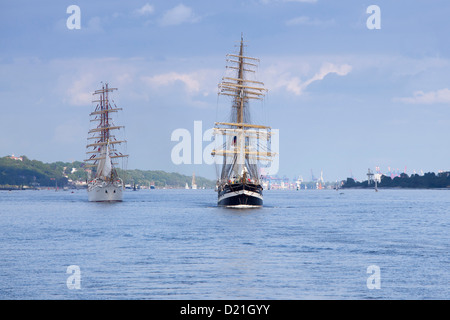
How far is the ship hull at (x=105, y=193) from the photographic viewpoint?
147m

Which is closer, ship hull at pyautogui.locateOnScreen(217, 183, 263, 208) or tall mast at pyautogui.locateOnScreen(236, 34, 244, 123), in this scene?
ship hull at pyautogui.locateOnScreen(217, 183, 263, 208)

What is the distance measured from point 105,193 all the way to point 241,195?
5444 cm

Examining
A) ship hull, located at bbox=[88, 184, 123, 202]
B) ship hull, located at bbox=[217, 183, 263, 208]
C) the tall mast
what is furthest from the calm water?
ship hull, located at bbox=[88, 184, 123, 202]

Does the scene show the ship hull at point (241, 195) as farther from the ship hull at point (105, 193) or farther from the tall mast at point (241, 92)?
the ship hull at point (105, 193)

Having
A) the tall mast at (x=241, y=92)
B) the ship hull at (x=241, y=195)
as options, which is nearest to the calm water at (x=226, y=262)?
the ship hull at (x=241, y=195)

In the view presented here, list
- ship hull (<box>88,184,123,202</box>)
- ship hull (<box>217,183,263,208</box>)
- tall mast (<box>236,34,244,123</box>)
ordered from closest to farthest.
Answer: ship hull (<box>217,183,263,208</box>), tall mast (<box>236,34,244,123</box>), ship hull (<box>88,184,123,202</box>)

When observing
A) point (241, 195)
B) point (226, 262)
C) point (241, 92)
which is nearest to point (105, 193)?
point (241, 92)

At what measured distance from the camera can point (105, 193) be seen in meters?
147

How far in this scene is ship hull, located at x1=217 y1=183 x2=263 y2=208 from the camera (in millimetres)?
101562

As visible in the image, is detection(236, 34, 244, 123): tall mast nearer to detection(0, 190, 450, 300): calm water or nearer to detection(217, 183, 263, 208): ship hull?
detection(217, 183, 263, 208): ship hull

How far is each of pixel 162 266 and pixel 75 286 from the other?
741 centimetres

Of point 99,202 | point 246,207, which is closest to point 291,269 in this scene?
point 246,207

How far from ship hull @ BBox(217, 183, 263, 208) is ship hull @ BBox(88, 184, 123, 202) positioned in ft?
159
